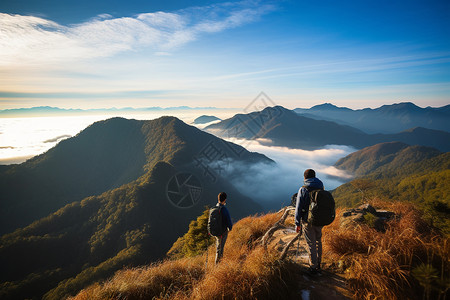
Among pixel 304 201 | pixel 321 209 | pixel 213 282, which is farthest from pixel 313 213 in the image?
pixel 213 282

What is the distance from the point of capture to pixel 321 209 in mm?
4422

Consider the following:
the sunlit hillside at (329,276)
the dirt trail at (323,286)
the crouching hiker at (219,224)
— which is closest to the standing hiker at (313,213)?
the dirt trail at (323,286)

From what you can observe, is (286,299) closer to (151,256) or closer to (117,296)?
(117,296)

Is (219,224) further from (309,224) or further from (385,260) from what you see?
(385,260)

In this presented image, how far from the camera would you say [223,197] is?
233 inches

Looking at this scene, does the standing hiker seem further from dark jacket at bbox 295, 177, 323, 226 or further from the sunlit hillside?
the sunlit hillside

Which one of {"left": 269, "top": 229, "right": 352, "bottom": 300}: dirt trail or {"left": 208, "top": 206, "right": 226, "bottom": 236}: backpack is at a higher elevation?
{"left": 208, "top": 206, "right": 226, "bottom": 236}: backpack

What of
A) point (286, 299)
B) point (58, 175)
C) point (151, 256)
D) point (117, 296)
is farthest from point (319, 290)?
point (58, 175)

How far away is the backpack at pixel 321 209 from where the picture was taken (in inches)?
173

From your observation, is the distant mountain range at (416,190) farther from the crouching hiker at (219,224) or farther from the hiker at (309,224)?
the crouching hiker at (219,224)

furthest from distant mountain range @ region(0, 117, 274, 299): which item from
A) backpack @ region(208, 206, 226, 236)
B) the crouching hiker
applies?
backpack @ region(208, 206, 226, 236)

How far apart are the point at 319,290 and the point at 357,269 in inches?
34.8

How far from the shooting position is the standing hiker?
4.43m

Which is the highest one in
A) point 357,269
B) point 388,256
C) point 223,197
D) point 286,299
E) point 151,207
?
point 223,197
